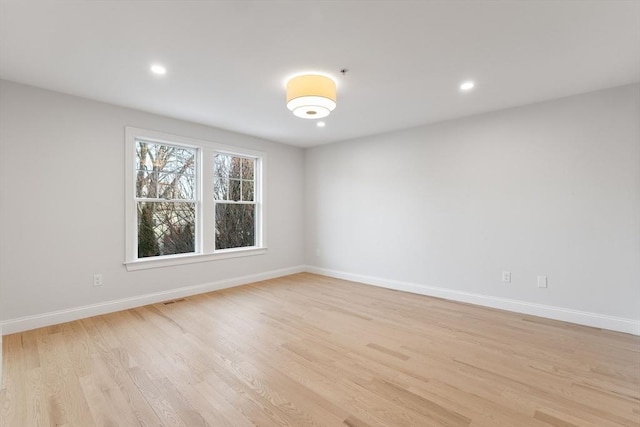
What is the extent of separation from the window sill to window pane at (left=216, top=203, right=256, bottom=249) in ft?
0.53

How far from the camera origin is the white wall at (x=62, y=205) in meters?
2.86

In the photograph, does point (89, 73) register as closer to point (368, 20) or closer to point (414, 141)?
point (368, 20)

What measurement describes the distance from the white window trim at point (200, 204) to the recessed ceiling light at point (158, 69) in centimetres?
128

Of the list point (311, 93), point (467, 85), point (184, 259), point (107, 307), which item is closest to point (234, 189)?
point (184, 259)

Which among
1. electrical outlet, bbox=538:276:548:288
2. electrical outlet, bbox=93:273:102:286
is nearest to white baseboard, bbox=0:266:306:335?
electrical outlet, bbox=93:273:102:286

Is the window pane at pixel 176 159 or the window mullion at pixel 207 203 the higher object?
the window pane at pixel 176 159

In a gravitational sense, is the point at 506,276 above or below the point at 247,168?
below

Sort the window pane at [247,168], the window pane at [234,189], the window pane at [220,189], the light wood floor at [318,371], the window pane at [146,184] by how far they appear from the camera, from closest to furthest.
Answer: the light wood floor at [318,371]
the window pane at [146,184]
the window pane at [220,189]
the window pane at [234,189]
the window pane at [247,168]

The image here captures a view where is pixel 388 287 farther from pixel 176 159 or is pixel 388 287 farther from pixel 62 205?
pixel 62 205

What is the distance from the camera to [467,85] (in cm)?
295

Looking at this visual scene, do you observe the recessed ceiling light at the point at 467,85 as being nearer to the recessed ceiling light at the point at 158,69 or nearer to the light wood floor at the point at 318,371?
the light wood floor at the point at 318,371

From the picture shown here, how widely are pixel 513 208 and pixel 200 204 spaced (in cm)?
432

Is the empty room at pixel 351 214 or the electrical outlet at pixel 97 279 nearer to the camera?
the empty room at pixel 351 214

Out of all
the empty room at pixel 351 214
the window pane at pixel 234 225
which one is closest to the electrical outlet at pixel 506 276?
the empty room at pixel 351 214
